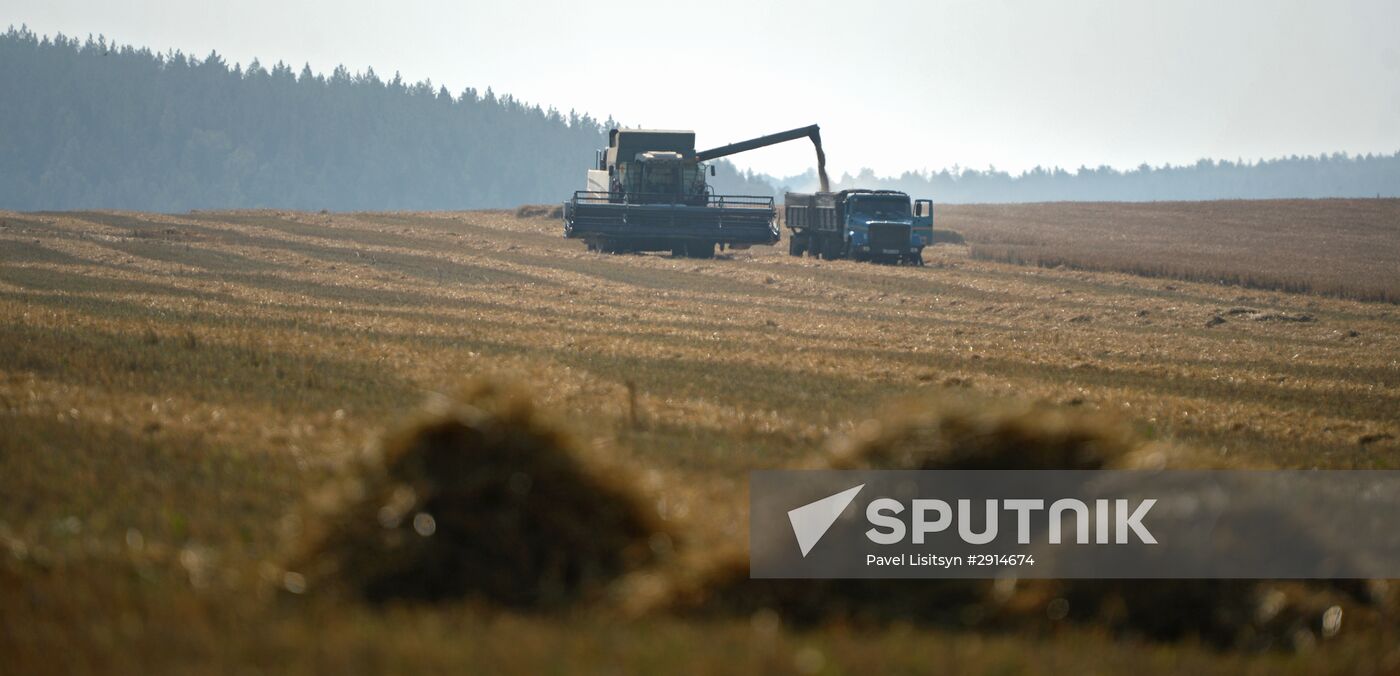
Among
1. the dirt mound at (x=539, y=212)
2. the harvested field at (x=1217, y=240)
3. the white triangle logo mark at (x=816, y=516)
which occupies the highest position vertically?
the dirt mound at (x=539, y=212)

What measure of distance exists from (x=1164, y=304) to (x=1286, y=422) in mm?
21272

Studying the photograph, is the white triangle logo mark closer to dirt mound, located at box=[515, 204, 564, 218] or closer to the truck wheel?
the truck wheel

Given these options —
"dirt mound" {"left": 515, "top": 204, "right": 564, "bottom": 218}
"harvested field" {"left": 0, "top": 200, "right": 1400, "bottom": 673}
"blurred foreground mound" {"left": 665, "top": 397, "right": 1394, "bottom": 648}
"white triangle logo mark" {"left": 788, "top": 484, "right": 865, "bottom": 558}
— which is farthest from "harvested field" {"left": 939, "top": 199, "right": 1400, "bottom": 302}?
"white triangle logo mark" {"left": 788, "top": 484, "right": 865, "bottom": 558}

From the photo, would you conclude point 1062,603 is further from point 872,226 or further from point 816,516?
point 872,226

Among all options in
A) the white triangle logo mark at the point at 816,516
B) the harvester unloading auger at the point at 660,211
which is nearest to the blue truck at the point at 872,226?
the harvester unloading auger at the point at 660,211

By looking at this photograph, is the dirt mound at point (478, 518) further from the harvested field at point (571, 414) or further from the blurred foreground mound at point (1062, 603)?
the blurred foreground mound at point (1062, 603)

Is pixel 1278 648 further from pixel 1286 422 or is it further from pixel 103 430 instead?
pixel 1286 422

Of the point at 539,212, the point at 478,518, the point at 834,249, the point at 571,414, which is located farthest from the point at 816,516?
the point at 539,212

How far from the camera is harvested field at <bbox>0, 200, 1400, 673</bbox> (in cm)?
576

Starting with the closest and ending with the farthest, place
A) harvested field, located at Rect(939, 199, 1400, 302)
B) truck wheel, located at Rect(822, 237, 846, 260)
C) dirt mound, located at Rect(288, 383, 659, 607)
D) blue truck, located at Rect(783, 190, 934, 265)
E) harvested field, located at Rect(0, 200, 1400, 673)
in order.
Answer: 1. harvested field, located at Rect(0, 200, 1400, 673)
2. dirt mound, located at Rect(288, 383, 659, 607)
3. harvested field, located at Rect(939, 199, 1400, 302)
4. blue truck, located at Rect(783, 190, 934, 265)
5. truck wheel, located at Rect(822, 237, 846, 260)

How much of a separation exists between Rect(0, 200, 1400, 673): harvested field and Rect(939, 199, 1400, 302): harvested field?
635 cm

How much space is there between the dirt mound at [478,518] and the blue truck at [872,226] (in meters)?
41.2

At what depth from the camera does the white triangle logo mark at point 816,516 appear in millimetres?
7180

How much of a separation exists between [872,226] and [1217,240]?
3157 centimetres
